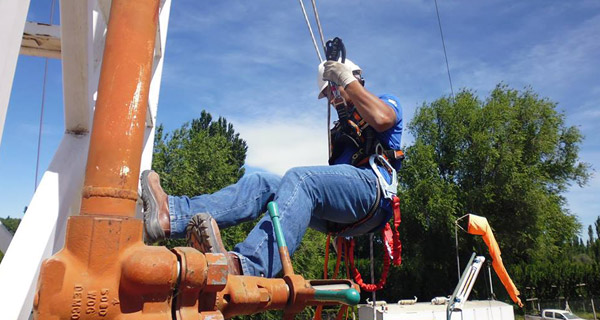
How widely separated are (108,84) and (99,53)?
1.54 meters

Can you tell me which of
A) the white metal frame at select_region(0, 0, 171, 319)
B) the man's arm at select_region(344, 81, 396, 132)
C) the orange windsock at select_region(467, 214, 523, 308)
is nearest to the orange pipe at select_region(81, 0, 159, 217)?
the white metal frame at select_region(0, 0, 171, 319)

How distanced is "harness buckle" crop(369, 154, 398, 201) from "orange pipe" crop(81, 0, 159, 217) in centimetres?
162

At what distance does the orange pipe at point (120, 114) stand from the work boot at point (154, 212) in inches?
24.0

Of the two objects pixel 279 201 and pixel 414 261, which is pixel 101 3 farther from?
pixel 414 261

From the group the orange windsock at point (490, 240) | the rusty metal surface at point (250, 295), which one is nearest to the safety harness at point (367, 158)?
the rusty metal surface at point (250, 295)

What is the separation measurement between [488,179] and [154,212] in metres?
28.2

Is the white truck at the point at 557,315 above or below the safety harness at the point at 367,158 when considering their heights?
below

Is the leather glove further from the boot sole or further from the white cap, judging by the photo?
the boot sole

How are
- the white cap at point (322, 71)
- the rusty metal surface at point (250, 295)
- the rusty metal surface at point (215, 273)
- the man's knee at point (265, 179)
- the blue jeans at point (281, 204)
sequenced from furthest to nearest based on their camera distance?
the white cap at point (322, 71), the man's knee at point (265, 179), the blue jeans at point (281, 204), the rusty metal surface at point (250, 295), the rusty metal surface at point (215, 273)

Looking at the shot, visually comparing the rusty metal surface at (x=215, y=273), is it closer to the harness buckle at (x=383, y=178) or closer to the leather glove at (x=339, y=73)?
the harness buckle at (x=383, y=178)

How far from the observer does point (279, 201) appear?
2100 millimetres

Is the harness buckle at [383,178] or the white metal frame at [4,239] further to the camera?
the white metal frame at [4,239]

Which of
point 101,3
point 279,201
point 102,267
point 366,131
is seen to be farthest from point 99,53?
point 102,267

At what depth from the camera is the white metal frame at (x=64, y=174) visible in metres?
1.82
